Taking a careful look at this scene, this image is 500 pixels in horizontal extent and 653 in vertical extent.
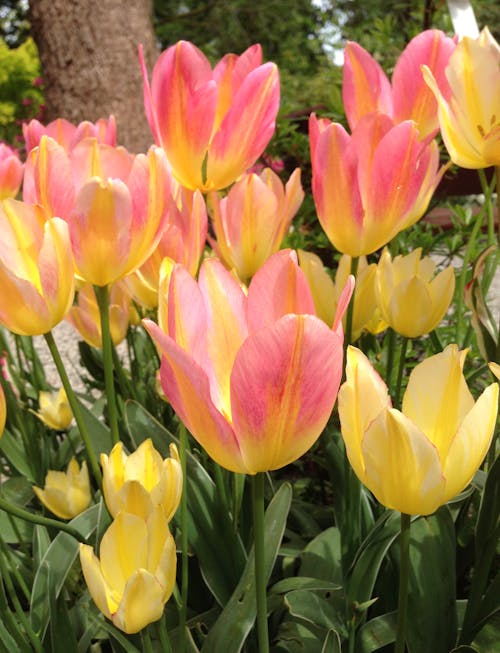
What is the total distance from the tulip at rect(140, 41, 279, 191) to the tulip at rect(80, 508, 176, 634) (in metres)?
0.41

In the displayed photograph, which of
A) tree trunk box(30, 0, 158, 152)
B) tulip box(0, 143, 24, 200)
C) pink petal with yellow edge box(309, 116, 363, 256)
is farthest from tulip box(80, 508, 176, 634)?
tree trunk box(30, 0, 158, 152)

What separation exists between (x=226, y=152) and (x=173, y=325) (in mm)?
366

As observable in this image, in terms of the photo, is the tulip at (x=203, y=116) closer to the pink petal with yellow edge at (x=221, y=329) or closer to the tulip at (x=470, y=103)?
the tulip at (x=470, y=103)

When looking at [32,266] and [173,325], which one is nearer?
[173,325]

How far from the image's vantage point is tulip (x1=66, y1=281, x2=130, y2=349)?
1111mm

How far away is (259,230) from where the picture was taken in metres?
0.90

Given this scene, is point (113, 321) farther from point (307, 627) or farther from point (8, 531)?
point (307, 627)

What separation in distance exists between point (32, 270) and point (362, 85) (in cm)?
44

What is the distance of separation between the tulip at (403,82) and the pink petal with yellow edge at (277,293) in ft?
1.34

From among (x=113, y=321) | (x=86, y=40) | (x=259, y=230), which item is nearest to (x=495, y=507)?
(x=259, y=230)

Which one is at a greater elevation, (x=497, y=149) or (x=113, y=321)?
(x=497, y=149)

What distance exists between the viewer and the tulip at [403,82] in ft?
2.83

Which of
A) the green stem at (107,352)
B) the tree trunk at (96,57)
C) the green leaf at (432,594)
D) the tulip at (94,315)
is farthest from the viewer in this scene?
the tree trunk at (96,57)

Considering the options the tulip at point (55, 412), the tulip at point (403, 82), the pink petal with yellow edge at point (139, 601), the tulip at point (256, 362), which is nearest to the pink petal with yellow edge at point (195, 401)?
the tulip at point (256, 362)
